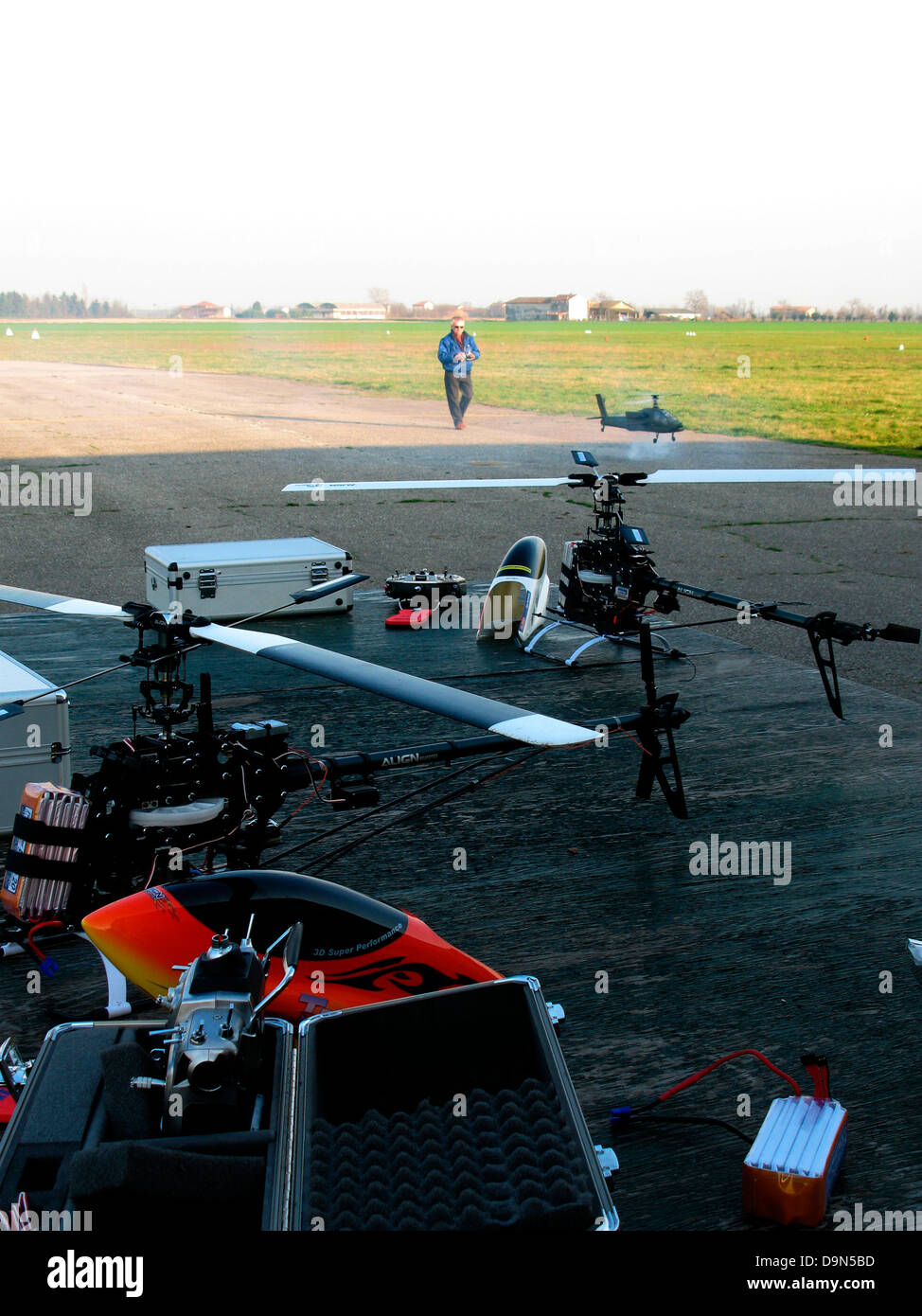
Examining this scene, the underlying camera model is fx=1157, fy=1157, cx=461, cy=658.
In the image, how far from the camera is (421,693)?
6.30m

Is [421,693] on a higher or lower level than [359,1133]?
higher

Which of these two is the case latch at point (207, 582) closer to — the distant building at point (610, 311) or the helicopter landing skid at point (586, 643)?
the helicopter landing skid at point (586, 643)

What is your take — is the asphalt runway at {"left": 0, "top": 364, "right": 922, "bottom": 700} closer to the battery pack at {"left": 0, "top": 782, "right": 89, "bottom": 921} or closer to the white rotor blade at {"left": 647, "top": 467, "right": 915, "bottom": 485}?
the white rotor blade at {"left": 647, "top": 467, "right": 915, "bottom": 485}

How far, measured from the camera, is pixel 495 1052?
4941 millimetres

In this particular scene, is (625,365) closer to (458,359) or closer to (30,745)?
(458,359)

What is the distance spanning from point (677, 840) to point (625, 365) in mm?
80158

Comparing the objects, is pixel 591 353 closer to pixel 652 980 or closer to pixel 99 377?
pixel 99 377

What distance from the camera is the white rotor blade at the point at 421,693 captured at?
217 inches

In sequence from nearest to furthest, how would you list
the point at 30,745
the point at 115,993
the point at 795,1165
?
the point at 795,1165, the point at 115,993, the point at 30,745

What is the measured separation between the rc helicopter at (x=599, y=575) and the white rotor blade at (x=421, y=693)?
4.85m

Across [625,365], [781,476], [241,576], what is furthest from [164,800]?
[625,365]

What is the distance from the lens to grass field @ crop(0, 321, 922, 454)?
51.4 meters

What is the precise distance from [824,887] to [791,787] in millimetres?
1758

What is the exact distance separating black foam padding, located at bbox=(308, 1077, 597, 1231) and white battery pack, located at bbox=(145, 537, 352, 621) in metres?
9.90
